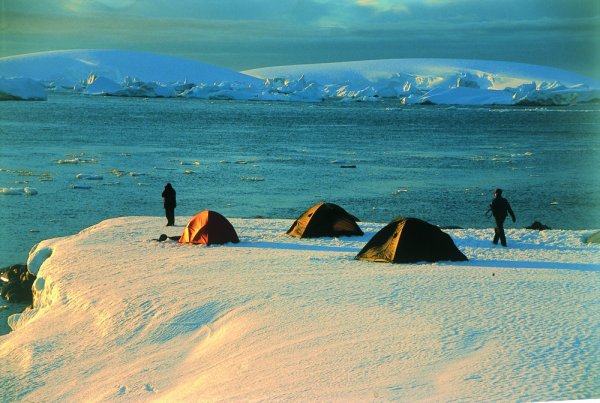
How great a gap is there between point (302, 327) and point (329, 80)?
7199 inches

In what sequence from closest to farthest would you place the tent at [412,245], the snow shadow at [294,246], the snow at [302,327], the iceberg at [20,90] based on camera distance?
the snow at [302,327], the tent at [412,245], the snow shadow at [294,246], the iceberg at [20,90]

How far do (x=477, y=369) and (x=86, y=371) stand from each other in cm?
554

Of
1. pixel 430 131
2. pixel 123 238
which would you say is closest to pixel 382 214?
pixel 123 238

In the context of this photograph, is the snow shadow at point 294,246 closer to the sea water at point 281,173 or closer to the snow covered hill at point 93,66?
the sea water at point 281,173

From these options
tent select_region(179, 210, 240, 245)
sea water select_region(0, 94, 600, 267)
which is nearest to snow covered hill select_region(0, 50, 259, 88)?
sea water select_region(0, 94, 600, 267)

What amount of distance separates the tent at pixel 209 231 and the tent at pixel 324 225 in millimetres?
1867

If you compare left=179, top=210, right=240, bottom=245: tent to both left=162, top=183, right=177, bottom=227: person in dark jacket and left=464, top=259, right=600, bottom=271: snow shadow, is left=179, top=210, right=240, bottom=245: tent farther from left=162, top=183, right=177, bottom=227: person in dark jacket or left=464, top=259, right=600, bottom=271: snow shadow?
left=464, top=259, right=600, bottom=271: snow shadow

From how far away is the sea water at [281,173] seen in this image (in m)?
30.2

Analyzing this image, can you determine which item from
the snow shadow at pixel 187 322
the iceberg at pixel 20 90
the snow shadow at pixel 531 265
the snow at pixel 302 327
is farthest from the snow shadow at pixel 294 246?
the iceberg at pixel 20 90

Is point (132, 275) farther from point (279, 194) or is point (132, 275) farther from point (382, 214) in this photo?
point (279, 194)

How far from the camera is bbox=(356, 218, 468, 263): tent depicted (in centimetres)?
1656

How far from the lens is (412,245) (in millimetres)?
16594

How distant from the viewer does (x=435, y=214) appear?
3070 cm

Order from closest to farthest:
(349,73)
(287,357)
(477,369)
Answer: (477,369) < (287,357) < (349,73)
